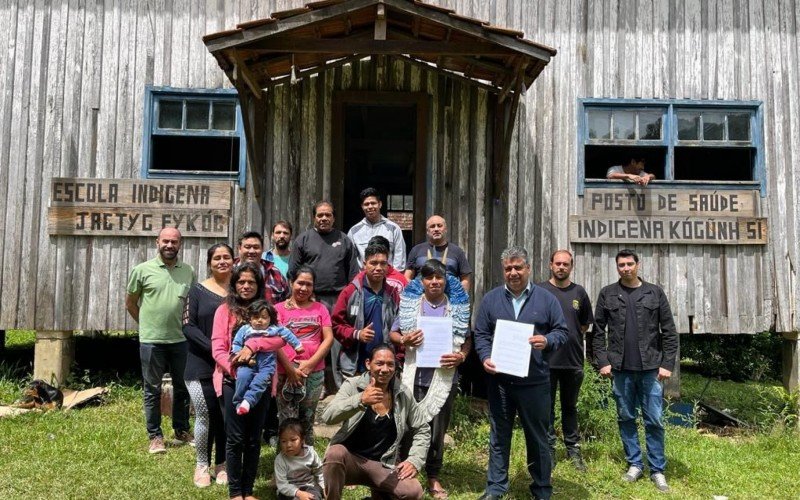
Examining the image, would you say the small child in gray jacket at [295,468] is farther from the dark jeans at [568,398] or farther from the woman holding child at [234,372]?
the dark jeans at [568,398]

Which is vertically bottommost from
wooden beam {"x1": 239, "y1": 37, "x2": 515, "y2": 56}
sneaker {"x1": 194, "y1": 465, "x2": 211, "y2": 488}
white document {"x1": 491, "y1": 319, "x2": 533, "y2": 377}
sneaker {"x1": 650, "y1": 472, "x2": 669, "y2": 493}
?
sneaker {"x1": 650, "y1": 472, "x2": 669, "y2": 493}

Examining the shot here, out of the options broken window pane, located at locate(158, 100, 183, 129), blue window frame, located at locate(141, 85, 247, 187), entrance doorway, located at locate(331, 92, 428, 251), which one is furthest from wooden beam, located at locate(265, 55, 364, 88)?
broken window pane, located at locate(158, 100, 183, 129)

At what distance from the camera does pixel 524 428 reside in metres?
4.32

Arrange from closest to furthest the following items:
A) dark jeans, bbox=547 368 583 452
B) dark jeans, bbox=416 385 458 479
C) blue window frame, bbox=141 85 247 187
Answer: dark jeans, bbox=416 385 458 479, dark jeans, bbox=547 368 583 452, blue window frame, bbox=141 85 247 187

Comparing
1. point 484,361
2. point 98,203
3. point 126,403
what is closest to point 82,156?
point 98,203

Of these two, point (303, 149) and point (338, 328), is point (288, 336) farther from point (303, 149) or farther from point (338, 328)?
point (303, 149)

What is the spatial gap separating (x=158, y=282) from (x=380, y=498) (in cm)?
255

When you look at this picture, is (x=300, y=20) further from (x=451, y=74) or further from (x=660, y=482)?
(x=660, y=482)

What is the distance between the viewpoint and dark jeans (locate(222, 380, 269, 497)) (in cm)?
398

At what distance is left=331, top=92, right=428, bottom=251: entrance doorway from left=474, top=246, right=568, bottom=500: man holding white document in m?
2.82

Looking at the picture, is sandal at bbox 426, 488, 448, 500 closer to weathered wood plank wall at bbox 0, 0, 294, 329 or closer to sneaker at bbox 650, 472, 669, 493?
sneaker at bbox 650, 472, 669, 493

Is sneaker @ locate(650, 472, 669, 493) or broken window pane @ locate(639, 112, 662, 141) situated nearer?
sneaker @ locate(650, 472, 669, 493)

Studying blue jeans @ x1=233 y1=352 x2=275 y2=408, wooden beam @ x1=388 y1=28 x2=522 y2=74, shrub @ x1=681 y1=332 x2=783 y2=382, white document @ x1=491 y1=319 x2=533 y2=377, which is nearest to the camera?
blue jeans @ x1=233 y1=352 x2=275 y2=408

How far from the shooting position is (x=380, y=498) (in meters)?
3.99
